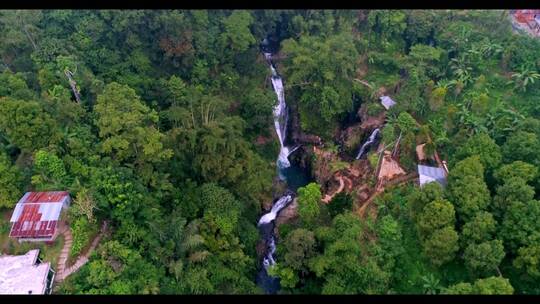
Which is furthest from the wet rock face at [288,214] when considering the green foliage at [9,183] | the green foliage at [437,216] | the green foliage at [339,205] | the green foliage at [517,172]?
the green foliage at [9,183]

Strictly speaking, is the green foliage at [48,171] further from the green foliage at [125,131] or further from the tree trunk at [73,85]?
the tree trunk at [73,85]

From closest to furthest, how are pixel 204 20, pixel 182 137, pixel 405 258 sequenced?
pixel 405 258 → pixel 182 137 → pixel 204 20

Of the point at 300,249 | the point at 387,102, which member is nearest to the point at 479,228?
the point at 300,249

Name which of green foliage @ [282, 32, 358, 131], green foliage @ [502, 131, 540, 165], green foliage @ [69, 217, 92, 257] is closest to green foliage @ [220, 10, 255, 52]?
green foliage @ [282, 32, 358, 131]

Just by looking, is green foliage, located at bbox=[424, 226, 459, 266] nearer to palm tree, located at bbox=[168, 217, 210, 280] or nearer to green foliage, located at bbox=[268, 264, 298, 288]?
green foliage, located at bbox=[268, 264, 298, 288]

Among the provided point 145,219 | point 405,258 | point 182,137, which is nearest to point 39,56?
point 182,137

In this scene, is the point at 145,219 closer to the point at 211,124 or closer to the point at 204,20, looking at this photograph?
the point at 211,124

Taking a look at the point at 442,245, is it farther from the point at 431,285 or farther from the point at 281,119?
the point at 281,119
